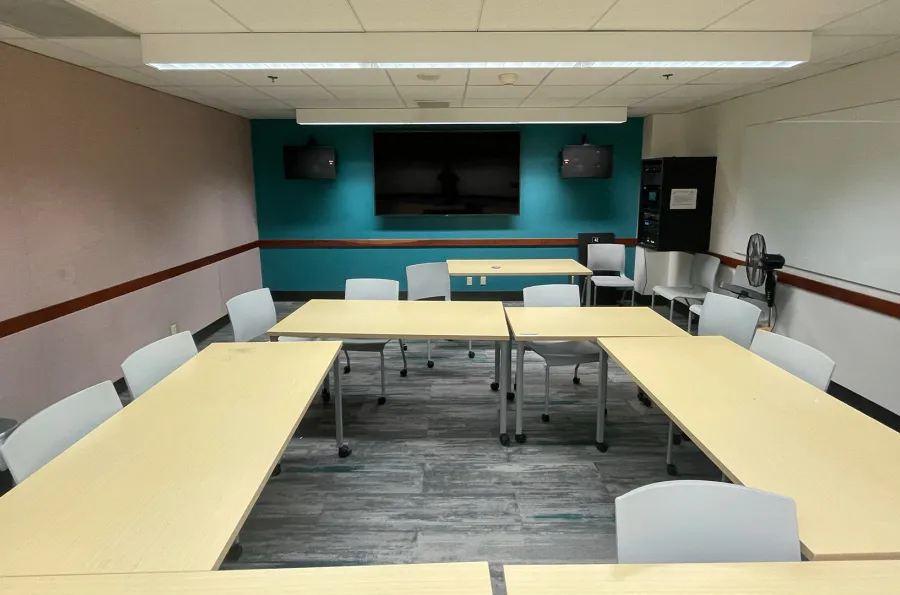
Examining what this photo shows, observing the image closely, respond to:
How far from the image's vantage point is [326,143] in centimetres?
688

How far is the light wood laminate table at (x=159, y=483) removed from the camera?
1242 millimetres

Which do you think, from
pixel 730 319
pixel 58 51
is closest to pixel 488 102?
pixel 730 319

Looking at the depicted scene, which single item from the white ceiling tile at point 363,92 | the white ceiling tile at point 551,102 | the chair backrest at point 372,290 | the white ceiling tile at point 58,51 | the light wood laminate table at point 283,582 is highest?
the white ceiling tile at point 551,102

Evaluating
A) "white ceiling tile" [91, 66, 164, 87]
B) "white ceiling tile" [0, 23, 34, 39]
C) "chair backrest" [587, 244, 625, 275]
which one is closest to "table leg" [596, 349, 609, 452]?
"chair backrest" [587, 244, 625, 275]

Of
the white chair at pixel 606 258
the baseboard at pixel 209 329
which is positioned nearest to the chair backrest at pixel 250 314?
the baseboard at pixel 209 329

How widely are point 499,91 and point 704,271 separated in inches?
122

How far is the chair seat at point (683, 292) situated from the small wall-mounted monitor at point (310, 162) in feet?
13.9

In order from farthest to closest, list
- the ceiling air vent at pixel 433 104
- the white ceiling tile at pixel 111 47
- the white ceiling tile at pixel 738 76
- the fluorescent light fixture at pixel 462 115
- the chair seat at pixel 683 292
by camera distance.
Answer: the fluorescent light fixture at pixel 462 115 → the ceiling air vent at pixel 433 104 → the chair seat at pixel 683 292 → the white ceiling tile at pixel 738 76 → the white ceiling tile at pixel 111 47

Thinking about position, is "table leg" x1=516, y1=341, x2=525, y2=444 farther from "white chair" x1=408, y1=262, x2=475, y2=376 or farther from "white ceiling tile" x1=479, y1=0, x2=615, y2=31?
"white ceiling tile" x1=479, y1=0, x2=615, y2=31

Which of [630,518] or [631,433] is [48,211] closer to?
[630,518]

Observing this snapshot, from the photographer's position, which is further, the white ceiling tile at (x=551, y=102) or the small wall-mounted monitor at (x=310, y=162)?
the small wall-mounted monitor at (x=310, y=162)

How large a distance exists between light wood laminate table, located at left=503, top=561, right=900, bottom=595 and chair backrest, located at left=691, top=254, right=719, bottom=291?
16.2 feet

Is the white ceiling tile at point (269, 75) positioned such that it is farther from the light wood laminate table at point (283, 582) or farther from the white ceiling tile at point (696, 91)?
the light wood laminate table at point (283, 582)

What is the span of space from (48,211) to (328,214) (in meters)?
3.91
